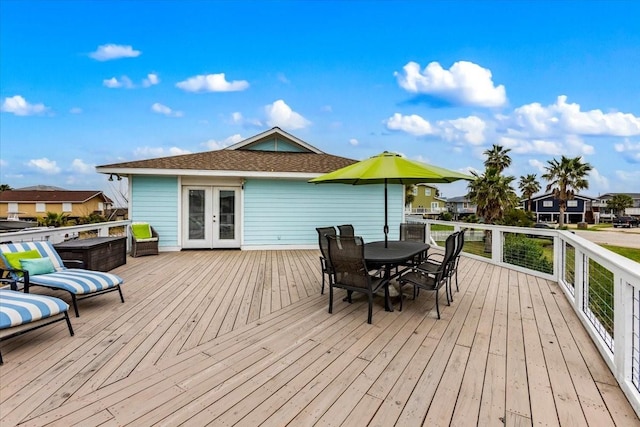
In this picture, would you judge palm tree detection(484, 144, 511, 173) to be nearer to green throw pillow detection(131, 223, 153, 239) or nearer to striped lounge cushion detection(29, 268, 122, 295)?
green throw pillow detection(131, 223, 153, 239)

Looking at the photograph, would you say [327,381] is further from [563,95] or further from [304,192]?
[563,95]

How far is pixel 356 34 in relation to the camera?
10875 millimetres

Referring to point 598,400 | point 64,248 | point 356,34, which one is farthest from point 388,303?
point 356,34

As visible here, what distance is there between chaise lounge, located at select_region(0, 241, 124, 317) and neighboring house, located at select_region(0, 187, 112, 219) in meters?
35.8

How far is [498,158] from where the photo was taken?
26484 mm

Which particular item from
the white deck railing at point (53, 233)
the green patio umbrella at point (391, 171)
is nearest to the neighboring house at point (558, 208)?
the green patio umbrella at point (391, 171)

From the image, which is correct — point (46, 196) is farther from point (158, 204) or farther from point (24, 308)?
point (24, 308)

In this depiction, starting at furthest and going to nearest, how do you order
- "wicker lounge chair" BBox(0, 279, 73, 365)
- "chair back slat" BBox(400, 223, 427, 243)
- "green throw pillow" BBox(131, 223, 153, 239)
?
"green throw pillow" BBox(131, 223, 153, 239) < "chair back slat" BBox(400, 223, 427, 243) < "wicker lounge chair" BBox(0, 279, 73, 365)

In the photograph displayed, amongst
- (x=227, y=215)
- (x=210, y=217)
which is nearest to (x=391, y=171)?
(x=227, y=215)

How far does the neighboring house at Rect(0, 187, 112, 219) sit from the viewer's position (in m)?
32.9

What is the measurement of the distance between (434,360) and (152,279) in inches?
186

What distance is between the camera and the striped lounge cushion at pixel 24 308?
2.52 meters

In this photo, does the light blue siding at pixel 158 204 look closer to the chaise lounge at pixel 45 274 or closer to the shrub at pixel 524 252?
the chaise lounge at pixel 45 274

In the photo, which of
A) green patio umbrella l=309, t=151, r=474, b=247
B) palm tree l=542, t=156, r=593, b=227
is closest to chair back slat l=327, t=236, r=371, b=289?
green patio umbrella l=309, t=151, r=474, b=247
